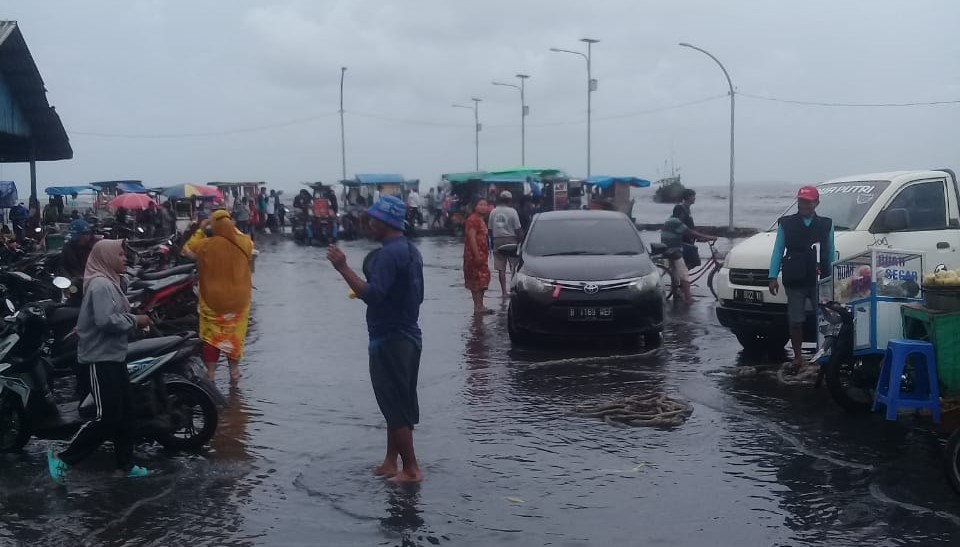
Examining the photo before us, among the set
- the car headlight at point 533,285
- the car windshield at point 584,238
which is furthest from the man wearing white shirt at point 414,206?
the car headlight at point 533,285

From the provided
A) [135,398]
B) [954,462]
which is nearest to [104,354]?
[135,398]

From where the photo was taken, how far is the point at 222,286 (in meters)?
8.95

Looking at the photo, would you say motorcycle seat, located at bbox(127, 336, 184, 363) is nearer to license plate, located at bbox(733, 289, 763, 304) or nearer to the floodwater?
the floodwater

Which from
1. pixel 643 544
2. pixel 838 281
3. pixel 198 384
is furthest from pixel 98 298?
pixel 838 281

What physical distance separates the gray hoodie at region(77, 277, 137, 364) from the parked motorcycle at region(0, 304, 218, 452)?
403mm

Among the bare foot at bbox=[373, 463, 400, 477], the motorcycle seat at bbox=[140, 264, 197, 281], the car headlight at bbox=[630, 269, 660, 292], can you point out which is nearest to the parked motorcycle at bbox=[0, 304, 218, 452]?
the bare foot at bbox=[373, 463, 400, 477]

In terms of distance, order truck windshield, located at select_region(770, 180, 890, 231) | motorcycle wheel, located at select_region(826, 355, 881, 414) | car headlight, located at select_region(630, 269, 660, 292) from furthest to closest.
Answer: car headlight, located at select_region(630, 269, 660, 292) → truck windshield, located at select_region(770, 180, 890, 231) → motorcycle wheel, located at select_region(826, 355, 881, 414)

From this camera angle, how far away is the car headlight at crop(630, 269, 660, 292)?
10844 mm

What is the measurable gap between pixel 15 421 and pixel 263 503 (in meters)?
2.16

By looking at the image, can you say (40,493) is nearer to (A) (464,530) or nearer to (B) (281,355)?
(A) (464,530)

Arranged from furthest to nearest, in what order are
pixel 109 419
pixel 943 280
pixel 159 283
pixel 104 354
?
pixel 159 283 < pixel 943 280 < pixel 109 419 < pixel 104 354

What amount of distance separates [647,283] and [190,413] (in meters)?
5.79

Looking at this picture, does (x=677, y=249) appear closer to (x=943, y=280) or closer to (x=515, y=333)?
(x=515, y=333)

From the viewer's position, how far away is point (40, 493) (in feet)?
19.8
